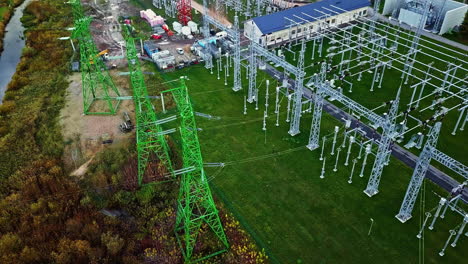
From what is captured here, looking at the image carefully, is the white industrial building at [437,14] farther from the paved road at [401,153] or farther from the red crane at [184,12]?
the red crane at [184,12]

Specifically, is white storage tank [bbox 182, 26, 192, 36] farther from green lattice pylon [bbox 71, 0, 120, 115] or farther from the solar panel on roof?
green lattice pylon [bbox 71, 0, 120, 115]

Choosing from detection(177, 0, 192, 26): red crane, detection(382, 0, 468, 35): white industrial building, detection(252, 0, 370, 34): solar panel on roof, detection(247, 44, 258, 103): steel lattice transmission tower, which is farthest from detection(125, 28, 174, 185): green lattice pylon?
detection(382, 0, 468, 35): white industrial building

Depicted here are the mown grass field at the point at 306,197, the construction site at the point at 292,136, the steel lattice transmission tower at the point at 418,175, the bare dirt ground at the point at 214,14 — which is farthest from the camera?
the bare dirt ground at the point at 214,14

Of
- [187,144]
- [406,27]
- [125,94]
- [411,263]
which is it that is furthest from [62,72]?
[406,27]

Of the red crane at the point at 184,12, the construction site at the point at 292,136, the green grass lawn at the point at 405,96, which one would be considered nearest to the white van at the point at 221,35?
the construction site at the point at 292,136

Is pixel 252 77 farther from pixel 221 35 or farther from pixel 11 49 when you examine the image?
pixel 11 49
